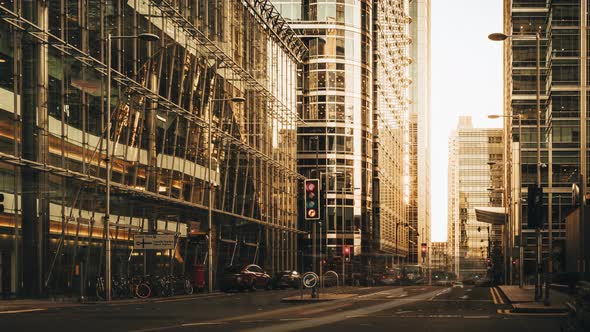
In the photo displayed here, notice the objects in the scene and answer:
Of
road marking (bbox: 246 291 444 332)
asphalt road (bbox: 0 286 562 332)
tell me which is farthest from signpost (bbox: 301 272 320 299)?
road marking (bbox: 246 291 444 332)

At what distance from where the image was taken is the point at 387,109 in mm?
120000

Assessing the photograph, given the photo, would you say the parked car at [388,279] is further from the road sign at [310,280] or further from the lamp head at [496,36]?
the lamp head at [496,36]

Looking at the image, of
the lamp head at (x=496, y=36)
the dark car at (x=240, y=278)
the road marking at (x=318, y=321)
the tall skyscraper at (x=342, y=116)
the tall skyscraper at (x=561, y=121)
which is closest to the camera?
the road marking at (x=318, y=321)

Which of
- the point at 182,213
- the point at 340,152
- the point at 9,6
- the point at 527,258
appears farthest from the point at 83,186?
the point at 527,258

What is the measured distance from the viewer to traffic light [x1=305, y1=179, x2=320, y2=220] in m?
32.6

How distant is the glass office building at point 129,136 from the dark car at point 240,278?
243cm

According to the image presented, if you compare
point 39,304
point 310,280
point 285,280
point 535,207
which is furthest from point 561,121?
point 39,304

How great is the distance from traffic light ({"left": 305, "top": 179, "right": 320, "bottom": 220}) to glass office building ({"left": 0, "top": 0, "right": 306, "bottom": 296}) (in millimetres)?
8070

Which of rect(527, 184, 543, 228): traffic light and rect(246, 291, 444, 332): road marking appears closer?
rect(246, 291, 444, 332): road marking

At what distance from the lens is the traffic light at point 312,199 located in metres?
32.6

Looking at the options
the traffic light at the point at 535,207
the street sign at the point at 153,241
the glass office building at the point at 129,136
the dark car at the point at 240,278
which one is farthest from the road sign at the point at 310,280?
the dark car at the point at 240,278

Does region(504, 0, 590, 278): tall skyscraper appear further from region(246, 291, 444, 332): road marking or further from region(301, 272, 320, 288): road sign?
region(246, 291, 444, 332): road marking

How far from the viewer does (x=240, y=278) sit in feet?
157

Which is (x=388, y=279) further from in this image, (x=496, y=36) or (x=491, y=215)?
(x=496, y=36)
